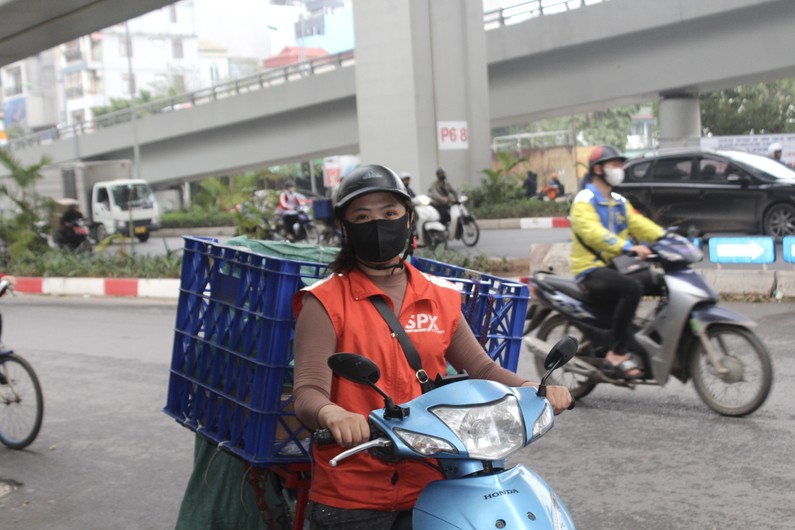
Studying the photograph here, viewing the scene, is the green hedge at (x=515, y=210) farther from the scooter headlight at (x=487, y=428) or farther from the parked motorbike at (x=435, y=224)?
the scooter headlight at (x=487, y=428)

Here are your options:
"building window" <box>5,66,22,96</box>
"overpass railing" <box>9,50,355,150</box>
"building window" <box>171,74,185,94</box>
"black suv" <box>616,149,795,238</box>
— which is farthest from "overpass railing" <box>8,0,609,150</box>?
"building window" <box>5,66,22,96</box>

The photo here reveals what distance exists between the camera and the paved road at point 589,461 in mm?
4918

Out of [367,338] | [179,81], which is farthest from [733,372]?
[179,81]

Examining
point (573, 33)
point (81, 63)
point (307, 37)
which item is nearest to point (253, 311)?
point (573, 33)

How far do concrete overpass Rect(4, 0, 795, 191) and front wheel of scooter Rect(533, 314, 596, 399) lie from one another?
20.9m

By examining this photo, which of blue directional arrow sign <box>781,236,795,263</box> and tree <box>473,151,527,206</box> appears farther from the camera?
tree <box>473,151,527,206</box>

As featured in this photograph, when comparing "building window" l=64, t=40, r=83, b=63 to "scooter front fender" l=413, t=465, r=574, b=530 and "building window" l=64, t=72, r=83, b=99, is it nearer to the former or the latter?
"building window" l=64, t=72, r=83, b=99

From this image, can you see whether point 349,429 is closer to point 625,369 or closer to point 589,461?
point 589,461

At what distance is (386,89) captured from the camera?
25891 mm

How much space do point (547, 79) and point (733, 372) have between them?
1020 inches

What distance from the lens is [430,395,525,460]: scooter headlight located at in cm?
246

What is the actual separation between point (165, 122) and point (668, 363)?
36799 millimetres

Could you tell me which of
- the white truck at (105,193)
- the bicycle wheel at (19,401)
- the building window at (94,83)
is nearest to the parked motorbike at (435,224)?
the bicycle wheel at (19,401)

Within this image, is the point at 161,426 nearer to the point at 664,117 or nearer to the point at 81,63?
the point at 664,117
